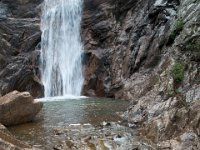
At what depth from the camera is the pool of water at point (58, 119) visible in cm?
1322

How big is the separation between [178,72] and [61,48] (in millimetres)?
19018

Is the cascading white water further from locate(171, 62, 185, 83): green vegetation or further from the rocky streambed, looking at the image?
locate(171, 62, 185, 83): green vegetation

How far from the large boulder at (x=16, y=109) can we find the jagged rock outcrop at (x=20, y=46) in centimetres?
1273

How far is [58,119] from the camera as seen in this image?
16.6m

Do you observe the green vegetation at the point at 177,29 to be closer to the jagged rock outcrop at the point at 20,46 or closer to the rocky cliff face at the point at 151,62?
the rocky cliff face at the point at 151,62

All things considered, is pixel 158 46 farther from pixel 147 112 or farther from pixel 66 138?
pixel 66 138

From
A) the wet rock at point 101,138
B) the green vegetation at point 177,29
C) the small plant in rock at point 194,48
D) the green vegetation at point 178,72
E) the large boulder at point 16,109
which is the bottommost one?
the wet rock at point 101,138

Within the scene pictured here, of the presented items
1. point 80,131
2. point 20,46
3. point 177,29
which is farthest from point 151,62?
point 20,46

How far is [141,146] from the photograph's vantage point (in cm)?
1172

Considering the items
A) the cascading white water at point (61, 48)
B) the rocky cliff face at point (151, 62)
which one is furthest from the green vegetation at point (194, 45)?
the cascading white water at point (61, 48)

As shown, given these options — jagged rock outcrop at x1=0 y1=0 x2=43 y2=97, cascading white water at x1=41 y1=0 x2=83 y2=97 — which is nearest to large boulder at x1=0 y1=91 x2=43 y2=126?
jagged rock outcrop at x1=0 y1=0 x2=43 y2=97

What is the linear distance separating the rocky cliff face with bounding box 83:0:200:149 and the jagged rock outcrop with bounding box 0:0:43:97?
4.51 m

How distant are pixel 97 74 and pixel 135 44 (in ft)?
14.0

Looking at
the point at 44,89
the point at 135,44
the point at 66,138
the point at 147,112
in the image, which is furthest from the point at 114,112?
the point at 44,89
